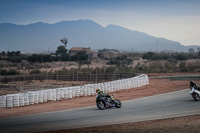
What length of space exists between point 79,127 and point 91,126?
20.7 inches

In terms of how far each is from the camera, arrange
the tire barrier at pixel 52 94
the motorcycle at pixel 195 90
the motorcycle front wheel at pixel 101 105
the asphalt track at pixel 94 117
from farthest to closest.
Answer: the tire barrier at pixel 52 94
the motorcycle at pixel 195 90
the motorcycle front wheel at pixel 101 105
the asphalt track at pixel 94 117

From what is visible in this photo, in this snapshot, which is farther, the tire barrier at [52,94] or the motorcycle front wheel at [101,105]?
the tire barrier at [52,94]

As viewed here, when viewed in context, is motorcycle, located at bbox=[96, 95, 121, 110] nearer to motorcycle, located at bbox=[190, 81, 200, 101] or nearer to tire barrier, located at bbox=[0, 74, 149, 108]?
motorcycle, located at bbox=[190, 81, 200, 101]

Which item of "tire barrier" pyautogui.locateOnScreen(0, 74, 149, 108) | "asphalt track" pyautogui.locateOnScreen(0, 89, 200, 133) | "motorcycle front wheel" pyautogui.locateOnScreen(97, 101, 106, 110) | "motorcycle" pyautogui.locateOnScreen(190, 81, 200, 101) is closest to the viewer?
"asphalt track" pyautogui.locateOnScreen(0, 89, 200, 133)

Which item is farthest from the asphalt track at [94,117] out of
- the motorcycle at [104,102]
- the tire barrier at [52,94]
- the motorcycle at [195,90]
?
the tire barrier at [52,94]

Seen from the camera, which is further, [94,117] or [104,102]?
[104,102]

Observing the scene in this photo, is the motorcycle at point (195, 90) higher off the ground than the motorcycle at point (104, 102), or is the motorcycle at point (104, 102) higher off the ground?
the motorcycle at point (195, 90)

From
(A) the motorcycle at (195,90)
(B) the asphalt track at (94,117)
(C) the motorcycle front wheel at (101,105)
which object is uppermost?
(A) the motorcycle at (195,90)

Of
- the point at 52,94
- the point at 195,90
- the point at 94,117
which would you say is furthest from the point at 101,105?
the point at 52,94

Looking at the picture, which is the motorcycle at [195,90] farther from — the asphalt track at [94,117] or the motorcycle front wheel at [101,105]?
the motorcycle front wheel at [101,105]

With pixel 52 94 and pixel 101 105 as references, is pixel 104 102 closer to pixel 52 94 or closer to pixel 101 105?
pixel 101 105

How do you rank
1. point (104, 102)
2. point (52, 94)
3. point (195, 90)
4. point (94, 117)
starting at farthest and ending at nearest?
1. point (52, 94)
2. point (195, 90)
3. point (104, 102)
4. point (94, 117)

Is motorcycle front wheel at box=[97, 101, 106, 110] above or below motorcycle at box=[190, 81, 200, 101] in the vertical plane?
below

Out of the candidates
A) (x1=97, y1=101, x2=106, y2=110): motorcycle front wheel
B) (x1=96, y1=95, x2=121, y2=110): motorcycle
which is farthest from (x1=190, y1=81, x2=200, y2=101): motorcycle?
(x1=97, y1=101, x2=106, y2=110): motorcycle front wheel
